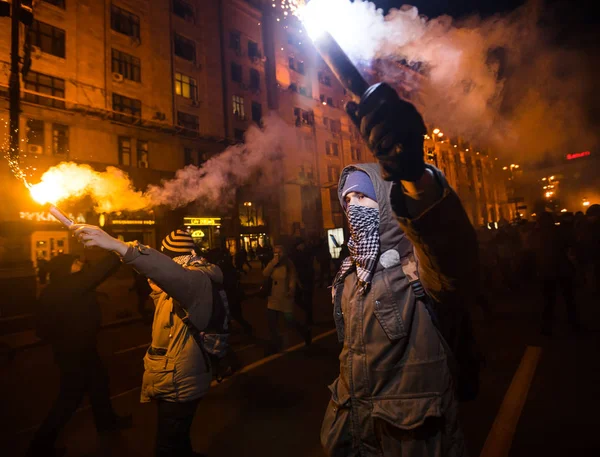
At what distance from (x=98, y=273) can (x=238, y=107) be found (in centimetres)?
2711

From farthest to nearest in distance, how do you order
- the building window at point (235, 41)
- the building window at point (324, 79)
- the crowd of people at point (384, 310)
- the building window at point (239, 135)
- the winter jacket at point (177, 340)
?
the building window at point (324, 79), the building window at point (235, 41), the building window at point (239, 135), the winter jacket at point (177, 340), the crowd of people at point (384, 310)

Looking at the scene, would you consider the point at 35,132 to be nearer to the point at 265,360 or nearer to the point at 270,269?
the point at 270,269

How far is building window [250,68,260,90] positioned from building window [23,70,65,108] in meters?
14.2

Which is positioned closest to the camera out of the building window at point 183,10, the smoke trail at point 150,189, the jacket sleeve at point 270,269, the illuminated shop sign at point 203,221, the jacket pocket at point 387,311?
the jacket pocket at point 387,311

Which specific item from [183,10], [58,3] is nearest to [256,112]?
[183,10]

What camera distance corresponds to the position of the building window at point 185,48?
2509 centimetres

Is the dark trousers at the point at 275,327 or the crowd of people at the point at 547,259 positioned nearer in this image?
the crowd of people at the point at 547,259

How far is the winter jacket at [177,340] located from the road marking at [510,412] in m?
2.50

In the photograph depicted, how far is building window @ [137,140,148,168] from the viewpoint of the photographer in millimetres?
21719

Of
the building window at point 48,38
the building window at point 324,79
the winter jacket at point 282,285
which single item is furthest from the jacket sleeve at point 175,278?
the building window at point 324,79

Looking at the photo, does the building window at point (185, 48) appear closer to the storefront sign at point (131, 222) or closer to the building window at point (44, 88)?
the building window at point (44, 88)

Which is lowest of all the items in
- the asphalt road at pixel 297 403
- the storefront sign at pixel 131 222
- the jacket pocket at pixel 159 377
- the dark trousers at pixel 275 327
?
the asphalt road at pixel 297 403

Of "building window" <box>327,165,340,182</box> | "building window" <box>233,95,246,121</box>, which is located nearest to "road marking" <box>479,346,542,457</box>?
"building window" <box>233,95,246,121</box>

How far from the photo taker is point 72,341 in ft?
11.9
